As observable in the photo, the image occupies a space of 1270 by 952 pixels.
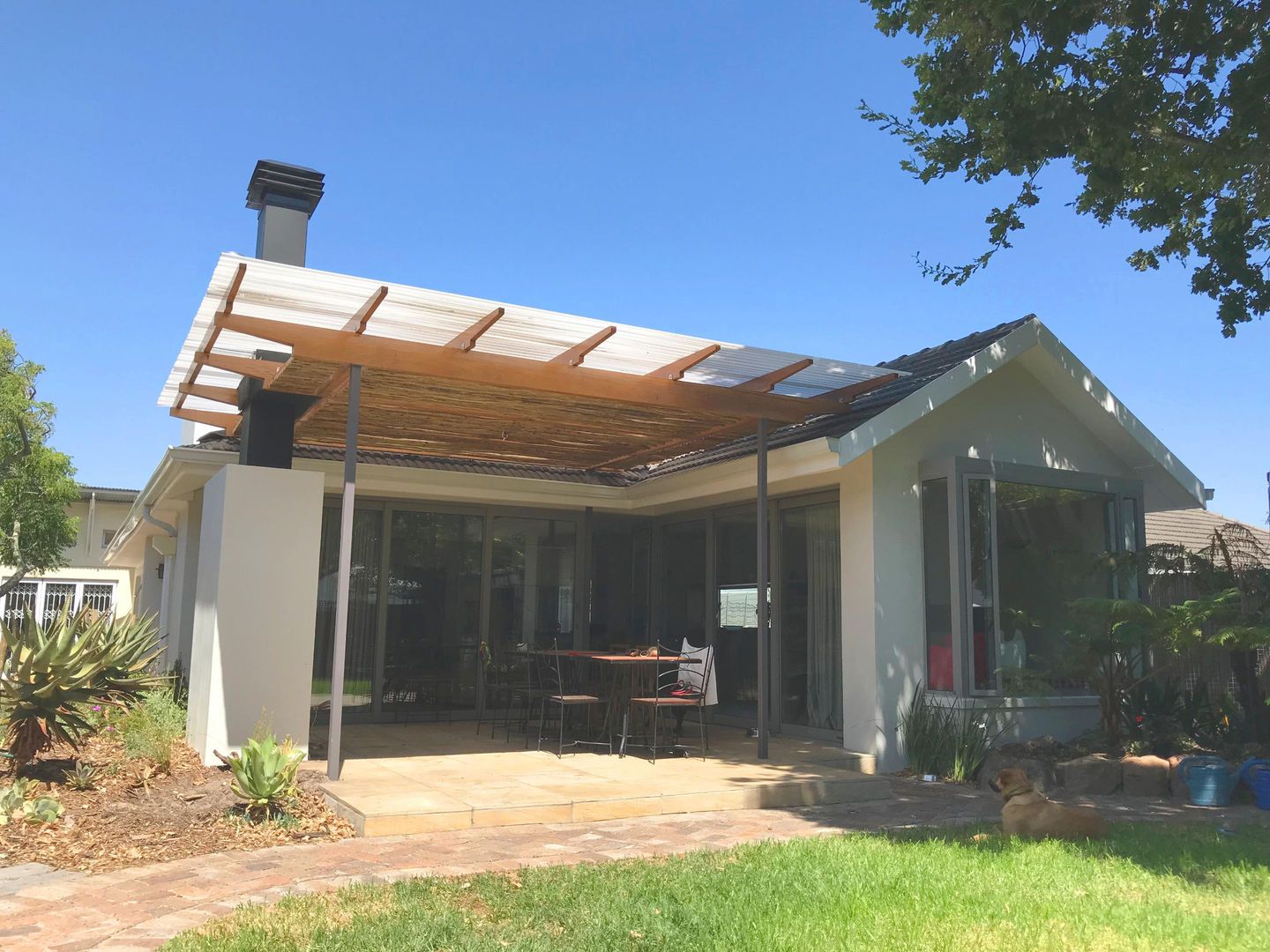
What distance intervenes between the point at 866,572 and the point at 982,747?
71.6 inches

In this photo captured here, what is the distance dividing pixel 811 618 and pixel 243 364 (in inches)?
232

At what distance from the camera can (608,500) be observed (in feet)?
39.4

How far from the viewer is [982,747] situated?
327 inches

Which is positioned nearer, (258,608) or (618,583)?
(258,608)

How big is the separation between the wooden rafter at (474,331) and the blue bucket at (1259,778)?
21.8ft

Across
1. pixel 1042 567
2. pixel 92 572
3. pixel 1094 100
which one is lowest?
pixel 1042 567

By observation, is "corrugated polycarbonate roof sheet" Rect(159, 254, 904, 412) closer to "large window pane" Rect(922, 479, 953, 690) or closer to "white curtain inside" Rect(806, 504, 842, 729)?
"large window pane" Rect(922, 479, 953, 690)

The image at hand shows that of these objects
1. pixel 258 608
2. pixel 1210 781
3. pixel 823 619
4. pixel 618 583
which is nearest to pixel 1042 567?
pixel 823 619

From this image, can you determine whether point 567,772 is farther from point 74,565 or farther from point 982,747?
point 74,565

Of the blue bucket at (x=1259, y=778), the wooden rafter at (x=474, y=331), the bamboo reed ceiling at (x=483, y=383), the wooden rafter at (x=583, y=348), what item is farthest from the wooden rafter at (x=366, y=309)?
the blue bucket at (x=1259, y=778)

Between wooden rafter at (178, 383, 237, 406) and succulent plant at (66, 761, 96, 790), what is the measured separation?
10.5 feet

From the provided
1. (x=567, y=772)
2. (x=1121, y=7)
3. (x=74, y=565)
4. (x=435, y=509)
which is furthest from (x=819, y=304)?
(x=74, y=565)

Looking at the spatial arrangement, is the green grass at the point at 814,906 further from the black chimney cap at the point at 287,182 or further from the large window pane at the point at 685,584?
the black chimney cap at the point at 287,182

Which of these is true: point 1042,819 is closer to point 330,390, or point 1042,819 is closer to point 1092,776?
point 1092,776
